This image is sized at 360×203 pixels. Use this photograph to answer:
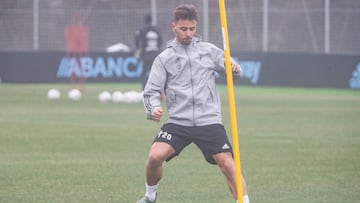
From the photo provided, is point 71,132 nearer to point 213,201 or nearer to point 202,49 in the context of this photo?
point 213,201

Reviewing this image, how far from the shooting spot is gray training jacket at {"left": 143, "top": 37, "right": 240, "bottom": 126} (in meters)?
8.84

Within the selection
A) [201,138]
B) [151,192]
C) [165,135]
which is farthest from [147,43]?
[201,138]

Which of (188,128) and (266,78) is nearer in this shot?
(188,128)

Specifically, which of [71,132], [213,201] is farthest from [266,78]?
[213,201]

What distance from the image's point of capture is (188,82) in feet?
29.0

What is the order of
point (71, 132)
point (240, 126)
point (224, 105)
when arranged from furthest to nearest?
point (224, 105) → point (240, 126) → point (71, 132)

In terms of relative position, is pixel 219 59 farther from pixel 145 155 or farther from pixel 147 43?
pixel 147 43

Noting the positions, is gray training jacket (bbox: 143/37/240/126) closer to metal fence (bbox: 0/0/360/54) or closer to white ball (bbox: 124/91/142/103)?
white ball (bbox: 124/91/142/103)

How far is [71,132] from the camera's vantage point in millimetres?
17766

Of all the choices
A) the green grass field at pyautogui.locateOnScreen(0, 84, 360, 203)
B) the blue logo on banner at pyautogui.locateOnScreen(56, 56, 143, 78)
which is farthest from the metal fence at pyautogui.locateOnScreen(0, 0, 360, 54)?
the green grass field at pyautogui.locateOnScreen(0, 84, 360, 203)

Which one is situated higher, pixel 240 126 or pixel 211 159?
pixel 211 159

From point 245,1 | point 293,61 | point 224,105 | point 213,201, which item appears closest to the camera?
point 213,201

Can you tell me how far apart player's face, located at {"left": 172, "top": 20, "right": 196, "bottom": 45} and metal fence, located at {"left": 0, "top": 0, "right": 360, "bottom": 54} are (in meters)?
26.2

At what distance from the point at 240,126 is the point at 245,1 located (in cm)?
1780
